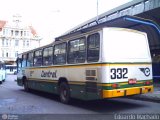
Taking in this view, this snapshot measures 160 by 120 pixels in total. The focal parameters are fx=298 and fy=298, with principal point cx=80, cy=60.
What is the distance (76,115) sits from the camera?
1020 cm

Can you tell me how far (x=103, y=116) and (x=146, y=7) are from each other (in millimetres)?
13321

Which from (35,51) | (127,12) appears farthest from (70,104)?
(127,12)

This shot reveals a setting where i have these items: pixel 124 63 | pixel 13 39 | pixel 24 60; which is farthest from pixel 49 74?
pixel 13 39

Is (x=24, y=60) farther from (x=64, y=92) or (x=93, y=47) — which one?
(x=93, y=47)

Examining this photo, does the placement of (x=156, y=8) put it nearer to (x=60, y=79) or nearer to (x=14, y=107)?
(x=60, y=79)

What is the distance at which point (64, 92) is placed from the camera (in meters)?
13.2

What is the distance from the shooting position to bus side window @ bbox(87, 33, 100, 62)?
423 inches

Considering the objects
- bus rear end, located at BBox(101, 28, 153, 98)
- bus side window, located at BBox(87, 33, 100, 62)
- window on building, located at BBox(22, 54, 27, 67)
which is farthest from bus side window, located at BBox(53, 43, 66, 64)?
window on building, located at BBox(22, 54, 27, 67)

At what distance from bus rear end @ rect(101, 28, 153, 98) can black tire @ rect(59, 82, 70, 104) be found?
2.92m

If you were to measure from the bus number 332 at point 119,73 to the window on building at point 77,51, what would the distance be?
5.10ft

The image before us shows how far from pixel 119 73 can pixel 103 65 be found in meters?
0.73

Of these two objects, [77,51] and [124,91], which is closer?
[124,91]

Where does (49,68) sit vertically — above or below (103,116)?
above

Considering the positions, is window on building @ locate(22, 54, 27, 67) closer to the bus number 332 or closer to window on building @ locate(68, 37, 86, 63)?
window on building @ locate(68, 37, 86, 63)
